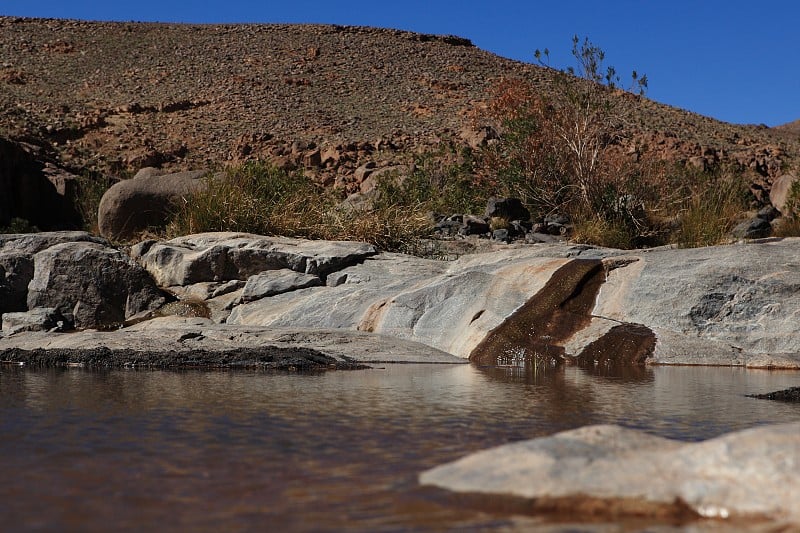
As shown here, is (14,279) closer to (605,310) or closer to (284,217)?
(284,217)

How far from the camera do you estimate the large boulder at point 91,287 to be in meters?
9.05

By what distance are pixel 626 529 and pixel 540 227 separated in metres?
10.3

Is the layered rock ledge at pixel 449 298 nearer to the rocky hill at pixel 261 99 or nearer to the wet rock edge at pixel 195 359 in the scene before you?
the wet rock edge at pixel 195 359

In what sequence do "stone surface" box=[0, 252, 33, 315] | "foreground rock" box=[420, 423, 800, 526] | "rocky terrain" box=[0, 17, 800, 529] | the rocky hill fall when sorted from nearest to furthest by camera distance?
"foreground rock" box=[420, 423, 800, 526]
"rocky terrain" box=[0, 17, 800, 529]
"stone surface" box=[0, 252, 33, 315]
the rocky hill

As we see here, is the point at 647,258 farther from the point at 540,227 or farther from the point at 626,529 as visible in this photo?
the point at 626,529

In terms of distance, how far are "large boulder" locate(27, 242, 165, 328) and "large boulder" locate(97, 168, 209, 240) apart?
304 centimetres

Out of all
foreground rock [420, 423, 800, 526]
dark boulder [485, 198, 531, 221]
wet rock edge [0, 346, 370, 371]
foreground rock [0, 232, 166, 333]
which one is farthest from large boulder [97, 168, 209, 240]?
foreground rock [420, 423, 800, 526]

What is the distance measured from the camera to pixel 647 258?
7.61 metres

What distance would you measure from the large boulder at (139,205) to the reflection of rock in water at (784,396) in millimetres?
9400

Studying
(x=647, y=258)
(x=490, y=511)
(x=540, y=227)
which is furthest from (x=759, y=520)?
(x=540, y=227)

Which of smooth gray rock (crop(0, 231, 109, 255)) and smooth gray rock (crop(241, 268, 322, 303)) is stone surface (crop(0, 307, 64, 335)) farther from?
smooth gray rock (crop(241, 268, 322, 303))

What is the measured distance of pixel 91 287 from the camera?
9.12m

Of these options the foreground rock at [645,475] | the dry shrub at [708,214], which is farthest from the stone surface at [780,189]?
the foreground rock at [645,475]

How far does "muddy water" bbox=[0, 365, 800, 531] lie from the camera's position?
2.06 meters
